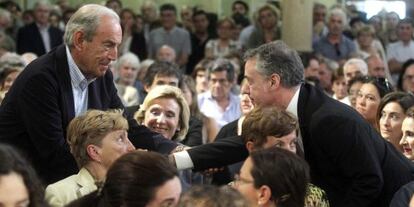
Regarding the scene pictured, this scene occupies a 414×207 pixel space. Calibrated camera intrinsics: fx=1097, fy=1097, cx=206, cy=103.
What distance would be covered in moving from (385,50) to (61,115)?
10.0 metres

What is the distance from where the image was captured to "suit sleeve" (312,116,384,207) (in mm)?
4859

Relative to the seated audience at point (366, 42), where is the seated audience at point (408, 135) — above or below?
above

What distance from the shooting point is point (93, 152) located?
4832 mm

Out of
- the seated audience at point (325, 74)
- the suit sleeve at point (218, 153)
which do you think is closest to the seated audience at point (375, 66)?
the seated audience at point (325, 74)

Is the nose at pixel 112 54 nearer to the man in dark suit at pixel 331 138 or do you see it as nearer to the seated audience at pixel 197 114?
the man in dark suit at pixel 331 138

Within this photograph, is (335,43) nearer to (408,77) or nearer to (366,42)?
(366,42)

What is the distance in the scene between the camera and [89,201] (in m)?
4.02

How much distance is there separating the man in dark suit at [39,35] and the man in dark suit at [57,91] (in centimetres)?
794

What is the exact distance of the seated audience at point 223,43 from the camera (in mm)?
13562

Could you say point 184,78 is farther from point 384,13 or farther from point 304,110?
point 384,13

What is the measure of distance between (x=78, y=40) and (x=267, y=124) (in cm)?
105

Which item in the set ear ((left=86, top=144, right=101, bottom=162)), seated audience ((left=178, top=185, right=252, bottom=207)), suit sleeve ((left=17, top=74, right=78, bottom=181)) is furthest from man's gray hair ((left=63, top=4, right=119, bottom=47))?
seated audience ((left=178, top=185, right=252, bottom=207))

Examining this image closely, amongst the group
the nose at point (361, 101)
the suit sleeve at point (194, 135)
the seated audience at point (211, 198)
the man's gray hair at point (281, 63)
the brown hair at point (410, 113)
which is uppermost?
the man's gray hair at point (281, 63)

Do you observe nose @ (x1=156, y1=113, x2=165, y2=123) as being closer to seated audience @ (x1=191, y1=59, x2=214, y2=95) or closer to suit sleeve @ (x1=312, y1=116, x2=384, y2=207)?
suit sleeve @ (x1=312, y1=116, x2=384, y2=207)
